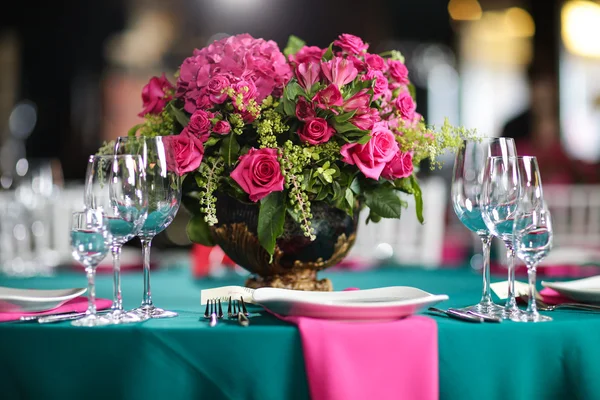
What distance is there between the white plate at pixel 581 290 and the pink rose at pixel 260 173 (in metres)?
0.48

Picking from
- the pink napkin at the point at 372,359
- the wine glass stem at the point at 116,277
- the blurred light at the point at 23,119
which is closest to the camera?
the pink napkin at the point at 372,359

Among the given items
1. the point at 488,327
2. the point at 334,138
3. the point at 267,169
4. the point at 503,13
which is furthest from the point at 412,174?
the point at 503,13

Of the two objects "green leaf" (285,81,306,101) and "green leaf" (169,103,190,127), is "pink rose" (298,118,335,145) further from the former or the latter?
"green leaf" (169,103,190,127)

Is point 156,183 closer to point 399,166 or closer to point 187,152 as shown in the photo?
point 187,152

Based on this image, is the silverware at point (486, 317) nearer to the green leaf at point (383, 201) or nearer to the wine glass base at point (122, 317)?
the green leaf at point (383, 201)

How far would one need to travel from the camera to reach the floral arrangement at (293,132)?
1.11 m

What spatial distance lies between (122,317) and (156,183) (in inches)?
7.4

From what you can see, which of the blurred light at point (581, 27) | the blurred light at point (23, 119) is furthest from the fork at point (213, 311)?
the blurred light at point (581, 27)

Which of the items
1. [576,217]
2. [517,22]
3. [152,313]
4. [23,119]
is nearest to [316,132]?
[152,313]

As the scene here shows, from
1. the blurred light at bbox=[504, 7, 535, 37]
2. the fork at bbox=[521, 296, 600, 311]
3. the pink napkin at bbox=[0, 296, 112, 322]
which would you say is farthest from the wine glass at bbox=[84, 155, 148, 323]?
the blurred light at bbox=[504, 7, 535, 37]

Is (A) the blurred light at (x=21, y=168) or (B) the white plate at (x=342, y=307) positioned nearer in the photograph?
(B) the white plate at (x=342, y=307)

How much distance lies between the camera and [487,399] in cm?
91

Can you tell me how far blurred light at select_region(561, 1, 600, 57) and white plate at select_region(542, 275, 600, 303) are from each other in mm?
6738

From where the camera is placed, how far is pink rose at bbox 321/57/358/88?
3.65 feet
